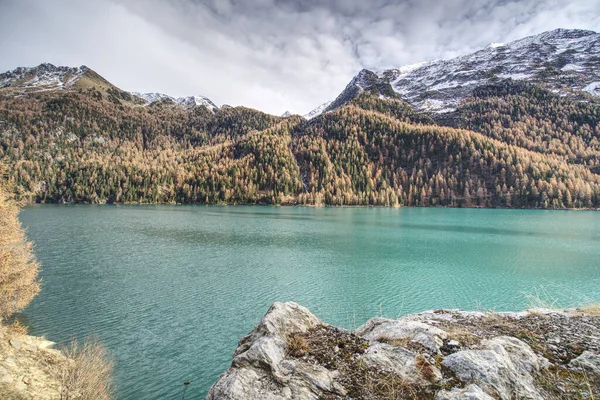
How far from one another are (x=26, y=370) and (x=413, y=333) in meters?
15.0

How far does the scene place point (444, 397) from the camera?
252 inches

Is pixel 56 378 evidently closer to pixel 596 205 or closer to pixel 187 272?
pixel 187 272

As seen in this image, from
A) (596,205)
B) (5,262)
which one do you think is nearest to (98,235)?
A: (5,262)

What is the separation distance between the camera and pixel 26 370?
1209 centimetres

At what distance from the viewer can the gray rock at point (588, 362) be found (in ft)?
22.9

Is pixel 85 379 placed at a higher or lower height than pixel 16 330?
higher

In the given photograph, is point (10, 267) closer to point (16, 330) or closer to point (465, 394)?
point (16, 330)

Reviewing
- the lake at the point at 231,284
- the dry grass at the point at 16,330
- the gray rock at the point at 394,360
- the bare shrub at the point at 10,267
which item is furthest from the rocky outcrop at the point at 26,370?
the gray rock at the point at 394,360

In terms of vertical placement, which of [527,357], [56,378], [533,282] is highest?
[527,357]

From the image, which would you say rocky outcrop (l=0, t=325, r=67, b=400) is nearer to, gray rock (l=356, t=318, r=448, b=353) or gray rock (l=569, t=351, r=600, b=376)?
gray rock (l=356, t=318, r=448, b=353)

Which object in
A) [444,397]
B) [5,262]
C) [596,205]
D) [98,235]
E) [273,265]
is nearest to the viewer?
[444,397]

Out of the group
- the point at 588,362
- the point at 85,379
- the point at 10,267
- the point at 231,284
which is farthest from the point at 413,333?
the point at 231,284

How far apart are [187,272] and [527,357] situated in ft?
111

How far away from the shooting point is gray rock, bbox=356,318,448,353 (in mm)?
8672
